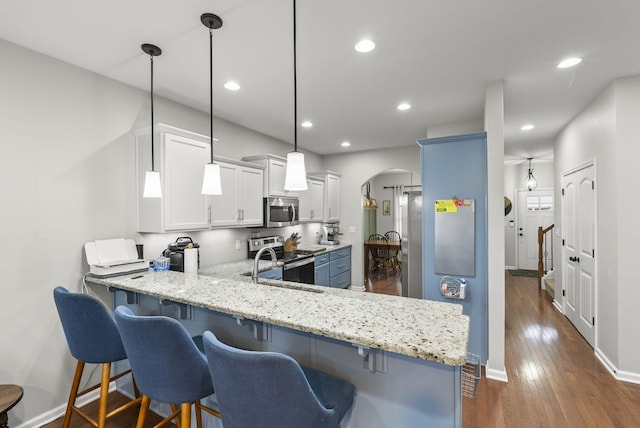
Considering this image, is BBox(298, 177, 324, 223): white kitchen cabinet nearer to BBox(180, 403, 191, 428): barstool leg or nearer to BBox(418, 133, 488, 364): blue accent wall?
BBox(418, 133, 488, 364): blue accent wall

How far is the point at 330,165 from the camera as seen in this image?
20.4 feet

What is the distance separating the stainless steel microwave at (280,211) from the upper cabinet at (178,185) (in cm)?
70

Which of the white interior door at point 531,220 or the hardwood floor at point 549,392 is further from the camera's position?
the white interior door at point 531,220

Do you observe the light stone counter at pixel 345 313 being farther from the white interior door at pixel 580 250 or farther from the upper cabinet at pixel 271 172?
the white interior door at pixel 580 250

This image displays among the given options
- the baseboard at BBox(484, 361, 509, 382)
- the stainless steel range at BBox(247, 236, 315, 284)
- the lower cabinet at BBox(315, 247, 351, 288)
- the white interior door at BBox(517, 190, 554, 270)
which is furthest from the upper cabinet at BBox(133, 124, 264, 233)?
the white interior door at BBox(517, 190, 554, 270)

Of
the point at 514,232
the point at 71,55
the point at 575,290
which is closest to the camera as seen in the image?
the point at 71,55

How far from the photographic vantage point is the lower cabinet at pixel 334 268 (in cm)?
491

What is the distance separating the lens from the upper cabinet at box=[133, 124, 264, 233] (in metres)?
2.73

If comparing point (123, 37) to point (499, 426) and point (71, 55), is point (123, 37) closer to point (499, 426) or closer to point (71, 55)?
point (71, 55)

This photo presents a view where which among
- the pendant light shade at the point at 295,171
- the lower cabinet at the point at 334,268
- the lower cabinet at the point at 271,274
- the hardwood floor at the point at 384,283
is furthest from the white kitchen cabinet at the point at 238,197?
the hardwood floor at the point at 384,283

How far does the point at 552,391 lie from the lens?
262 cm

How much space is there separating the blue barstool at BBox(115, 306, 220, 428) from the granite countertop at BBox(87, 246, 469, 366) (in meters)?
0.27

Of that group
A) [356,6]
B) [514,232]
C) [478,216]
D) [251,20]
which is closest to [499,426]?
[478,216]

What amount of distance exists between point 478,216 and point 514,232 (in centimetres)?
600
